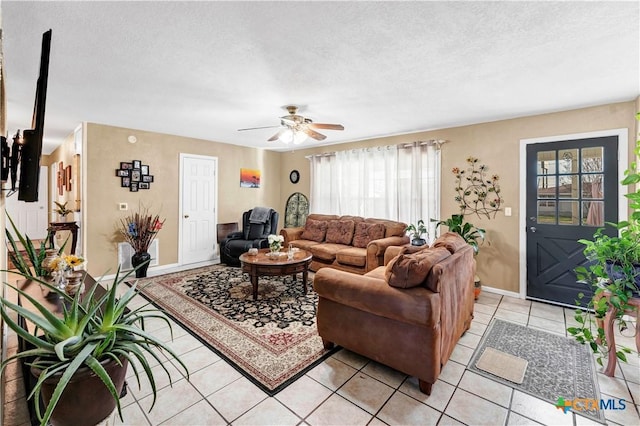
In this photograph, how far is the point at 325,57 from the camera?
2.29 metres

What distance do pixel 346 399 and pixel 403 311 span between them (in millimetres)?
702

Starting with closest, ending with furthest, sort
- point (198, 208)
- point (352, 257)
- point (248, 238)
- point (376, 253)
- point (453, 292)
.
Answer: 1. point (453, 292)
2. point (376, 253)
3. point (352, 257)
4. point (248, 238)
5. point (198, 208)

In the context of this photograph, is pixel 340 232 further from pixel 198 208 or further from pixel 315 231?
pixel 198 208

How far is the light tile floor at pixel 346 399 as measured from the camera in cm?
177

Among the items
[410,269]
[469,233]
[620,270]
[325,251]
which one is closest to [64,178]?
[325,251]

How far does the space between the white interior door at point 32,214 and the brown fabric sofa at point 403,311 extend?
29.8 ft

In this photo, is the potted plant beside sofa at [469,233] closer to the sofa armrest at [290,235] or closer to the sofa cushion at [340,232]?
the sofa cushion at [340,232]

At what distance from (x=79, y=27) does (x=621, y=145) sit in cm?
516

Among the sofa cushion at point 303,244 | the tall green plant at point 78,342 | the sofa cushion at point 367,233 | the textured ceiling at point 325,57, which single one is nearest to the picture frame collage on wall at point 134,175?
the textured ceiling at point 325,57

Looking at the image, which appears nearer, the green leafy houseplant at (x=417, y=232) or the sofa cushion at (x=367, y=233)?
the green leafy houseplant at (x=417, y=232)

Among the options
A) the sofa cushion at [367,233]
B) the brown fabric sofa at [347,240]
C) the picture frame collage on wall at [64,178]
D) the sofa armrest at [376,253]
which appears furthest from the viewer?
the picture frame collage on wall at [64,178]

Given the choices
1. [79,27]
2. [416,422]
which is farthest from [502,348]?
[79,27]

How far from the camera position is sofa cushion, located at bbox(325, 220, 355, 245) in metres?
5.02

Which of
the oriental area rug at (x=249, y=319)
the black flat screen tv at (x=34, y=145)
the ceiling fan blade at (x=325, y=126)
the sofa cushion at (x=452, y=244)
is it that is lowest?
the oriental area rug at (x=249, y=319)
